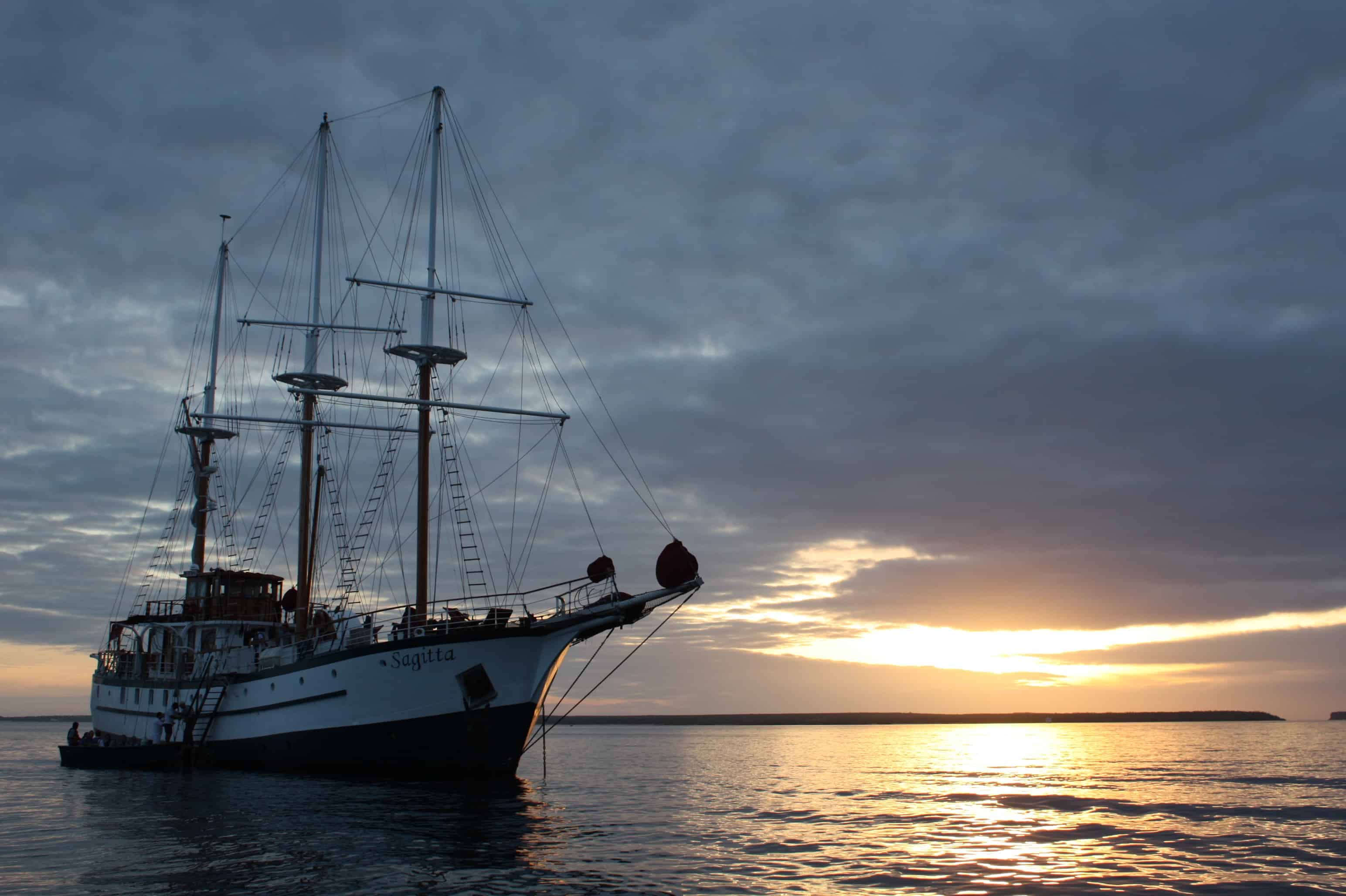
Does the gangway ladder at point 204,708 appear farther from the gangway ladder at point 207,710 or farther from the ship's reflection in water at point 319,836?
the ship's reflection in water at point 319,836

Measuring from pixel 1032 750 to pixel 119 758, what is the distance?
90.6 meters

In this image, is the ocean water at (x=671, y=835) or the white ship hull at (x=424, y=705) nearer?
the ocean water at (x=671, y=835)

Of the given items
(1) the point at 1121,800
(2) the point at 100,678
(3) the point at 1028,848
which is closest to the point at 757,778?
(1) the point at 1121,800

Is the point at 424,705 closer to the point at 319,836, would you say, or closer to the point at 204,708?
the point at 319,836

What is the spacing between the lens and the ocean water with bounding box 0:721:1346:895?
72.8 feet

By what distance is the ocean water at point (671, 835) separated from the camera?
72.8 feet

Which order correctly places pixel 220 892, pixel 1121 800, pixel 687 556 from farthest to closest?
pixel 1121 800, pixel 687 556, pixel 220 892

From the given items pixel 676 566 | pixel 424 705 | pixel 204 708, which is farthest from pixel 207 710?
pixel 676 566

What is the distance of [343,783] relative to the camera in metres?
41.1

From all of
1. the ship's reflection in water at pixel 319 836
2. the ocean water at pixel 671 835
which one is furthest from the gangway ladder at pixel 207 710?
the ship's reflection in water at pixel 319 836

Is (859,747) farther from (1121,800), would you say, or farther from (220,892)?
(220,892)

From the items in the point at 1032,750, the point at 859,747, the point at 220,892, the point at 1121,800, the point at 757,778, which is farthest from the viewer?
the point at 859,747

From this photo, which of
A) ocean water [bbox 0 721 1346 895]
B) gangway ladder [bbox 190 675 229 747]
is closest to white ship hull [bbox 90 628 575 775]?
ocean water [bbox 0 721 1346 895]

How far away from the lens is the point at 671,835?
3039 cm
